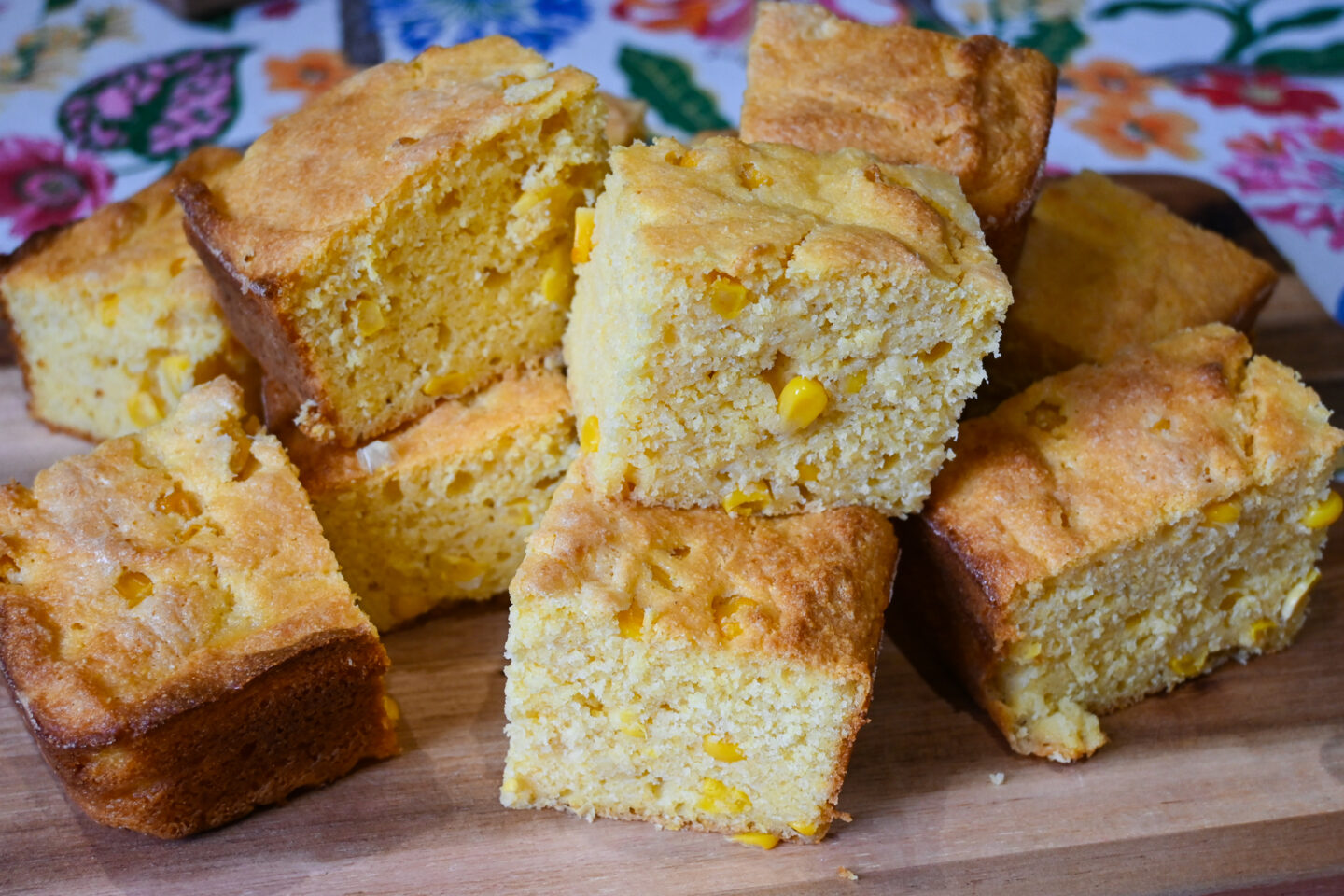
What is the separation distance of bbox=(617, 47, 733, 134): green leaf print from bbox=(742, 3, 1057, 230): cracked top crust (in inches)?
87.5

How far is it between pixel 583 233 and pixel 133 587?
144 cm

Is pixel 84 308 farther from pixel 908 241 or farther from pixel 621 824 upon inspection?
Answer: pixel 908 241

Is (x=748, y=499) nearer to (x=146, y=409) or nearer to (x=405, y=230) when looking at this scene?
(x=405, y=230)

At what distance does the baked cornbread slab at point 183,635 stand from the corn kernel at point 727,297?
1150 mm

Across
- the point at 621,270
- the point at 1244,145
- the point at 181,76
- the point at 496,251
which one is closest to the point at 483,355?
the point at 496,251

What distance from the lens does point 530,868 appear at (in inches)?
127

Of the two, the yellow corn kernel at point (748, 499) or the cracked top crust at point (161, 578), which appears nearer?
the cracked top crust at point (161, 578)

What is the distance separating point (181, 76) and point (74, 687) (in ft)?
13.7

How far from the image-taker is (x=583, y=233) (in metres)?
3.50

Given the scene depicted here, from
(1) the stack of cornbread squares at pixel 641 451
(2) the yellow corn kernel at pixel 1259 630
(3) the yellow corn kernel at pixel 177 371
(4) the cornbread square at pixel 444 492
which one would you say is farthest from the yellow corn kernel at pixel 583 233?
(2) the yellow corn kernel at pixel 1259 630

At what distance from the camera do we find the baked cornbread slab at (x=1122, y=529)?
3.31 metres

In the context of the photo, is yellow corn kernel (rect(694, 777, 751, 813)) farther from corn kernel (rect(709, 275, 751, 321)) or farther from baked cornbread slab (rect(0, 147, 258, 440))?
baked cornbread slab (rect(0, 147, 258, 440))

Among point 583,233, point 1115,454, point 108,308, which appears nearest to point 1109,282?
point 1115,454

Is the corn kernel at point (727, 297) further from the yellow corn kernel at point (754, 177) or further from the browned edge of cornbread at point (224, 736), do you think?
the browned edge of cornbread at point (224, 736)
